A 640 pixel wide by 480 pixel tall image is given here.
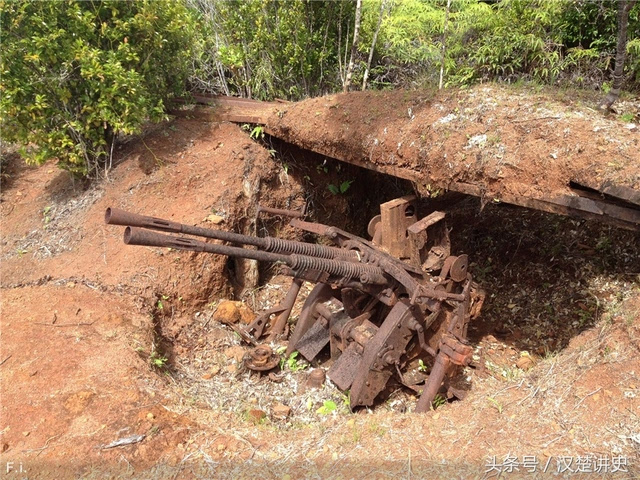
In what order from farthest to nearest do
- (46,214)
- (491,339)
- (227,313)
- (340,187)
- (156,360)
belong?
(340,187) < (46,214) < (491,339) < (227,313) < (156,360)

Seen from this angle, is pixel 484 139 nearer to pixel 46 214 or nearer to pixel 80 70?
pixel 80 70

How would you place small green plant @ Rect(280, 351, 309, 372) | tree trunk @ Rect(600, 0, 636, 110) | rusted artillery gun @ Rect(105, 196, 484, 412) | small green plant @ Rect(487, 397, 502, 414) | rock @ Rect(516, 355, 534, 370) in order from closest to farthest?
small green plant @ Rect(487, 397, 502, 414), rusted artillery gun @ Rect(105, 196, 484, 412), tree trunk @ Rect(600, 0, 636, 110), small green plant @ Rect(280, 351, 309, 372), rock @ Rect(516, 355, 534, 370)

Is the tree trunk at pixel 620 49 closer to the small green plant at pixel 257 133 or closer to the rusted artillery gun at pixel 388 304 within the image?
the rusted artillery gun at pixel 388 304

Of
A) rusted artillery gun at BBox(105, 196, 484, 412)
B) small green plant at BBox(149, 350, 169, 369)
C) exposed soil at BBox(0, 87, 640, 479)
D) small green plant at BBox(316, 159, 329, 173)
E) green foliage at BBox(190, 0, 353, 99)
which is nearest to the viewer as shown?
exposed soil at BBox(0, 87, 640, 479)

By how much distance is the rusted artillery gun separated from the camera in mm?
4234

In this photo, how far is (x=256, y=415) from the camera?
172 inches

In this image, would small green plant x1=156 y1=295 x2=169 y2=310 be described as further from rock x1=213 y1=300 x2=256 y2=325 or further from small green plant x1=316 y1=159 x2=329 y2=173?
small green plant x1=316 y1=159 x2=329 y2=173

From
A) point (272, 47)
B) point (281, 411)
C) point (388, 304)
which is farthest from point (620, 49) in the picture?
point (272, 47)

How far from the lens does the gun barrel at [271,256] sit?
2893 mm

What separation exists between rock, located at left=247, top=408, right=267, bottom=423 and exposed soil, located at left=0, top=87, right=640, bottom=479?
1.5 inches

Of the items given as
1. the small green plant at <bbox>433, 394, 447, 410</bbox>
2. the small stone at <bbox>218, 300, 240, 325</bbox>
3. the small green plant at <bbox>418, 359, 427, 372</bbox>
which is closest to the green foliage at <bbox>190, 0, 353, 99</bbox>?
the small stone at <bbox>218, 300, 240, 325</bbox>

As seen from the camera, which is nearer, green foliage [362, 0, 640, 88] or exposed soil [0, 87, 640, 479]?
exposed soil [0, 87, 640, 479]

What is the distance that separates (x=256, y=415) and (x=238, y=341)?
1629 millimetres

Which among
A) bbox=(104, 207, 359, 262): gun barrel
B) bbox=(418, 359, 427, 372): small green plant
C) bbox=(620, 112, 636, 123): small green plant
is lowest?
bbox=(418, 359, 427, 372): small green plant
